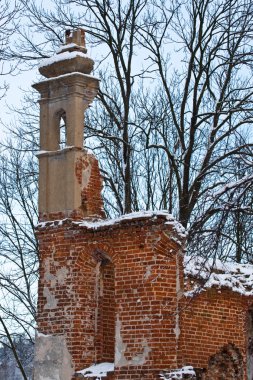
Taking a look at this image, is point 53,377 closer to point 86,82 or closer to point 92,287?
point 92,287

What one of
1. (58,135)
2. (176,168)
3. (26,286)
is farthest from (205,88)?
(58,135)

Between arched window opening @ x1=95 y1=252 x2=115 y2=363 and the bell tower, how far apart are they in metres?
0.87

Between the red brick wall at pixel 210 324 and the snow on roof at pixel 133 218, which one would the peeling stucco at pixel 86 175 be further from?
the red brick wall at pixel 210 324

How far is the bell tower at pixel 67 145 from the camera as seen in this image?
521 inches

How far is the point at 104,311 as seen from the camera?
13.0m

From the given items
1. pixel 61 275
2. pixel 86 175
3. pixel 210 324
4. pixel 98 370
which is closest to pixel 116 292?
pixel 61 275

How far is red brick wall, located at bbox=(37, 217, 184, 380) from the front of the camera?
38.9ft

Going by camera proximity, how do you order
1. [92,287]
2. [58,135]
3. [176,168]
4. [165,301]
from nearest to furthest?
[165,301], [92,287], [58,135], [176,168]

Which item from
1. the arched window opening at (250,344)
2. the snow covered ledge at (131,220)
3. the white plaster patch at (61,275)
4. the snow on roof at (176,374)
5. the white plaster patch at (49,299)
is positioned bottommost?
the snow on roof at (176,374)

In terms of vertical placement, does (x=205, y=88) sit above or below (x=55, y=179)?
above

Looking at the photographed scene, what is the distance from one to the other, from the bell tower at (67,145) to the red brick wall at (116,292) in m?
0.42

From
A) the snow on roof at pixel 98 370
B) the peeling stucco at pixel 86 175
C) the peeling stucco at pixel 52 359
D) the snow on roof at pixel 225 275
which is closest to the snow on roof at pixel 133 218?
the peeling stucco at pixel 86 175

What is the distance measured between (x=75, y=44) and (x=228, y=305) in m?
5.06

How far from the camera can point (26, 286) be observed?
73.4 ft
